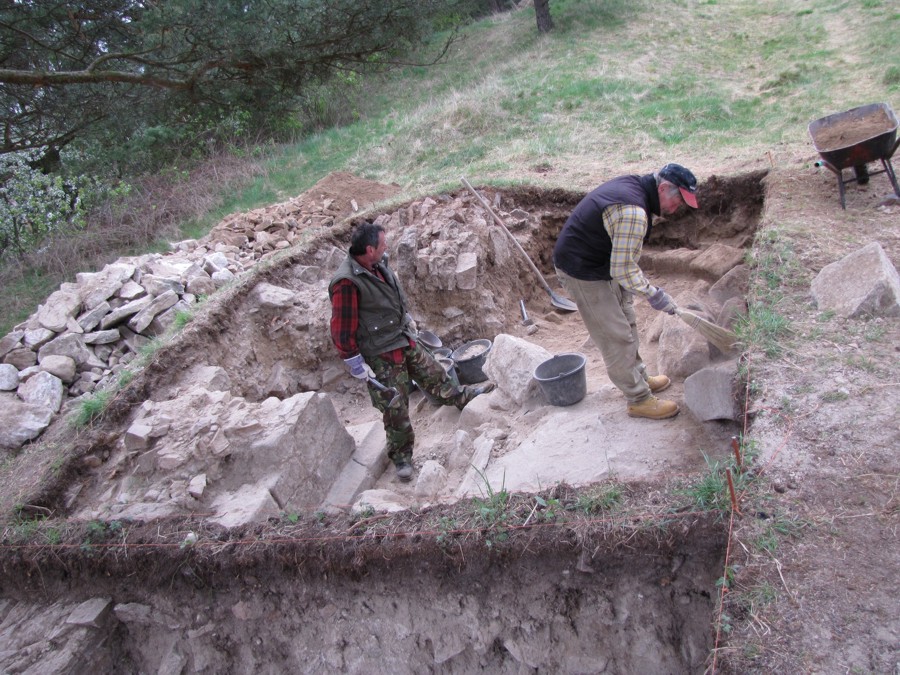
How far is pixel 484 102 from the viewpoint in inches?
487

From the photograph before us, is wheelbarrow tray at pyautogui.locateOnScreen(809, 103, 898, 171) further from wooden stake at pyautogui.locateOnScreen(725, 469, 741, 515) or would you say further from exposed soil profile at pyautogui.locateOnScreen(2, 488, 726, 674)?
exposed soil profile at pyautogui.locateOnScreen(2, 488, 726, 674)

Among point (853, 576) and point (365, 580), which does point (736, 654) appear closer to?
point (853, 576)

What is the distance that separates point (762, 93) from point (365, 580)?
10.5m

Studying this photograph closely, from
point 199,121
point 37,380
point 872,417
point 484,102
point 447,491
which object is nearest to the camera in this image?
point 872,417

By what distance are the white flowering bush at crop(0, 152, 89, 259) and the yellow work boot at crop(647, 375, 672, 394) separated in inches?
457

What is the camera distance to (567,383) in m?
4.57

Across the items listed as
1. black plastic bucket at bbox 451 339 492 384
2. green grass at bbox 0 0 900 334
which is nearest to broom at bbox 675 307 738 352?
black plastic bucket at bbox 451 339 492 384

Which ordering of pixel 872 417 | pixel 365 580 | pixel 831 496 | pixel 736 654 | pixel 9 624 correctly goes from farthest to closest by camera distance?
pixel 9 624
pixel 365 580
pixel 872 417
pixel 831 496
pixel 736 654

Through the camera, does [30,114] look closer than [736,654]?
No

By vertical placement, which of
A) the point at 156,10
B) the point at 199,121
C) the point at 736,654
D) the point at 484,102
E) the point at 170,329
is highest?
the point at 156,10

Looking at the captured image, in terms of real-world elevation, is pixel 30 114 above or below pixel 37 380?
above

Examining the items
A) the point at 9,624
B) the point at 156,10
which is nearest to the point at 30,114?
the point at 156,10

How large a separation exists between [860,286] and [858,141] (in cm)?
233

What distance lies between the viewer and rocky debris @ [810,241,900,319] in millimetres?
3775
